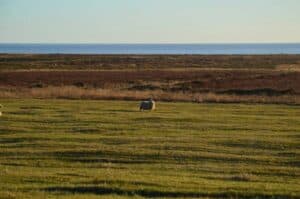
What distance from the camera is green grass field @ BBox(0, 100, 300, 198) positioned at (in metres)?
16.4

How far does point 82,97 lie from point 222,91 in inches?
531

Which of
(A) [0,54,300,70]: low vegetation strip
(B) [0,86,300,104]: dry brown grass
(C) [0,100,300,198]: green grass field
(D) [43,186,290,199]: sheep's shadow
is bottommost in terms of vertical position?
(A) [0,54,300,70]: low vegetation strip

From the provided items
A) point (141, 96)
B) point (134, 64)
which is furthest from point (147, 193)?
point (134, 64)

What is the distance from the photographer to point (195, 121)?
33.8 metres

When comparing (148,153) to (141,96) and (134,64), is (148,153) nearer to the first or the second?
(141,96)

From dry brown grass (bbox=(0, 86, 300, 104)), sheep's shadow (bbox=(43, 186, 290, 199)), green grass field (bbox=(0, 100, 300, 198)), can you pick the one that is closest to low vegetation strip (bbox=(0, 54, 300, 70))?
dry brown grass (bbox=(0, 86, 300, 104))

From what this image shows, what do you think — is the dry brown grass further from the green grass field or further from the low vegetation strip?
the low vegetation strip

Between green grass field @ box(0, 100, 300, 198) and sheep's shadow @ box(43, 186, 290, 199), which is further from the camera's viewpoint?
green grass field @ box(0, 100, 300, 198)

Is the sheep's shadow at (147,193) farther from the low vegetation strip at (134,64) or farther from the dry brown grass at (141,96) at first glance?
the low vegetation strip at (134,64)

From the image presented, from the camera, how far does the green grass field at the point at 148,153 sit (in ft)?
53.8

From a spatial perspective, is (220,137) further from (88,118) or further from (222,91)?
(222,91)

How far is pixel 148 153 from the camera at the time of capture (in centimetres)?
2261

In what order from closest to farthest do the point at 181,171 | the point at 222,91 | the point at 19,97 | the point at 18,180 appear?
the point at 18,180
the point at 181,171
the point at 19,97
the point at 222,91

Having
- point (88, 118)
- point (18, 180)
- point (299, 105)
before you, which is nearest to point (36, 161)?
point (18, 180)
